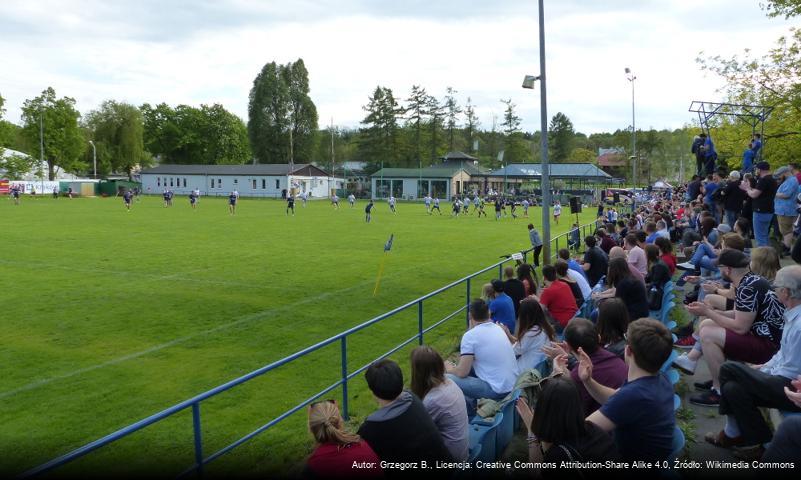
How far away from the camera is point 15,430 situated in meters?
6.92

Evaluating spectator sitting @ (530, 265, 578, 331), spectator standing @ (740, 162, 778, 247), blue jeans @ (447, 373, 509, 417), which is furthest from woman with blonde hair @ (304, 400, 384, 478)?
spectator standing @ (740, 162, 778, 247)

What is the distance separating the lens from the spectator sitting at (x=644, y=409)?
12.5 ft

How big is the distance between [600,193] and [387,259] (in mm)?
57000

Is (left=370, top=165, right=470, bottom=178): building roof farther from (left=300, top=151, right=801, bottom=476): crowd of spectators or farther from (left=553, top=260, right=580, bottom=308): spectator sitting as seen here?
(left=300, top=151, right=801, bottom=476): crowd of spectators

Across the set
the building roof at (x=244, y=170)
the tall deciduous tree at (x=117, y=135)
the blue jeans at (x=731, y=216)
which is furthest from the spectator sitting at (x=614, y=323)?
the tall deciduous tree at (x=117, y=135)

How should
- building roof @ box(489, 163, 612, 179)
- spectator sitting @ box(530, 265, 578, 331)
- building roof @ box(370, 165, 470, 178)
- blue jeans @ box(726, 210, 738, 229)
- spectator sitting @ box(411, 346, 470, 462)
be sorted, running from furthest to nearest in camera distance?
building roof @ box(370, 165, 470, 178) → building roof @ box(489, 163, 612, 179) → blue jeans @ box(726, 210, 738, 229) → spectator sitting @ box(530, 265, 578, 331) → spectator sitting @ box(411, 346, 470, 462)

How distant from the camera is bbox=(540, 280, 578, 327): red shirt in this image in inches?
329

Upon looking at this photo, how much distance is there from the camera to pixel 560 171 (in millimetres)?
75562

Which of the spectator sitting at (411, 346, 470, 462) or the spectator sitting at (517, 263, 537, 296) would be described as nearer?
the spectator sitting at (411, 346, 470, 462)

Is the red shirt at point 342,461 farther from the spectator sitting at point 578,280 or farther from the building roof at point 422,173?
the building roof at point 422,173

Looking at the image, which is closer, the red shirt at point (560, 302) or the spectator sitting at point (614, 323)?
the spectator sitting at point (614, 323)

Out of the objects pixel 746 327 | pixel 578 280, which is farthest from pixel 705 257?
pixel 746 327

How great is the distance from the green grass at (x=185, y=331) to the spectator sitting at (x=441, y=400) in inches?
88.8

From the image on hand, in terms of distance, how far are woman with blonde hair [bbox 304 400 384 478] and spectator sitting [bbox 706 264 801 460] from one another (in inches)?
121
